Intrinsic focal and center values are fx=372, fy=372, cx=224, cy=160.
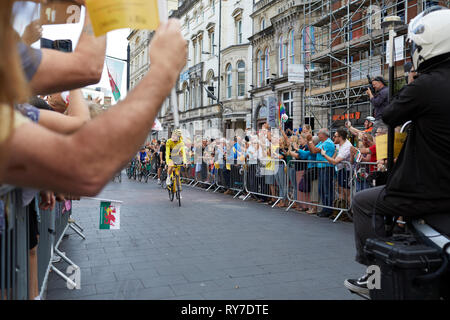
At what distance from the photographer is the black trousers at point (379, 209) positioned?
8.02 ft

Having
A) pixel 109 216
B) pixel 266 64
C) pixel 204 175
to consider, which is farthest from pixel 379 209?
pixel 266 64

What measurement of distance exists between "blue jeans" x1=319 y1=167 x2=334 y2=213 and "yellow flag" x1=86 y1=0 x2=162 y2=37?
789 cm

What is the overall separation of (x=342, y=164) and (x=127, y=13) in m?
7.78

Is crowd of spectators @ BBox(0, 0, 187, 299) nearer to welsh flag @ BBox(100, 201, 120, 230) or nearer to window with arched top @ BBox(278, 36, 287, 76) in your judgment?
welsh flag @ BBox(100, 201, 120, 230)

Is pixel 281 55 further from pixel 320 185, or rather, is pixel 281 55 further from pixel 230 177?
pixel 320 185

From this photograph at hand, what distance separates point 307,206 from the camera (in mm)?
9648

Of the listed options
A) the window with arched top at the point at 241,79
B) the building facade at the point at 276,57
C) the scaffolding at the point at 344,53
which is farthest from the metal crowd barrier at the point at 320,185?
the window with arched top at the point at 241,79

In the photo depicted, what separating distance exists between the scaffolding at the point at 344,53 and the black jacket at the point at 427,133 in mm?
14230

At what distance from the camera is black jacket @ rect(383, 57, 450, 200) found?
2410 millimetres

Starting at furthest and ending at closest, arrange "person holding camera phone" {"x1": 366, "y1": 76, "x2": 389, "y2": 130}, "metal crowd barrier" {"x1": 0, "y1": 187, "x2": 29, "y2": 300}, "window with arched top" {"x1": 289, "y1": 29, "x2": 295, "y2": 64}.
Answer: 1. "window with arched top" {"x1": 289, "y1": 29, "x2": 295, "y2": 64}
2. "person holding camera phone" {"x1": 366, "y1": 76, "x2": 389, "y2": 130}
3. "metal crowd barrier" {"x1": 0, "y1": 187, "x2": 29, "y2": 300}

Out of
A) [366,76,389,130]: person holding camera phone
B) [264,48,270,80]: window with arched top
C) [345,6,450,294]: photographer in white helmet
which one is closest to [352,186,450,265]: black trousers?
[345,6,450,294]: photographer in white helmet

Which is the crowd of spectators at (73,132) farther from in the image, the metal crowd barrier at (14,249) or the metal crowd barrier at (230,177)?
the metal crowd barrier at (230,177)

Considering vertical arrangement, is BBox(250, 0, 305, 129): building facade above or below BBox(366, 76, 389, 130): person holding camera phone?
above

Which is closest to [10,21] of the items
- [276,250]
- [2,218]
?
[2,218]
